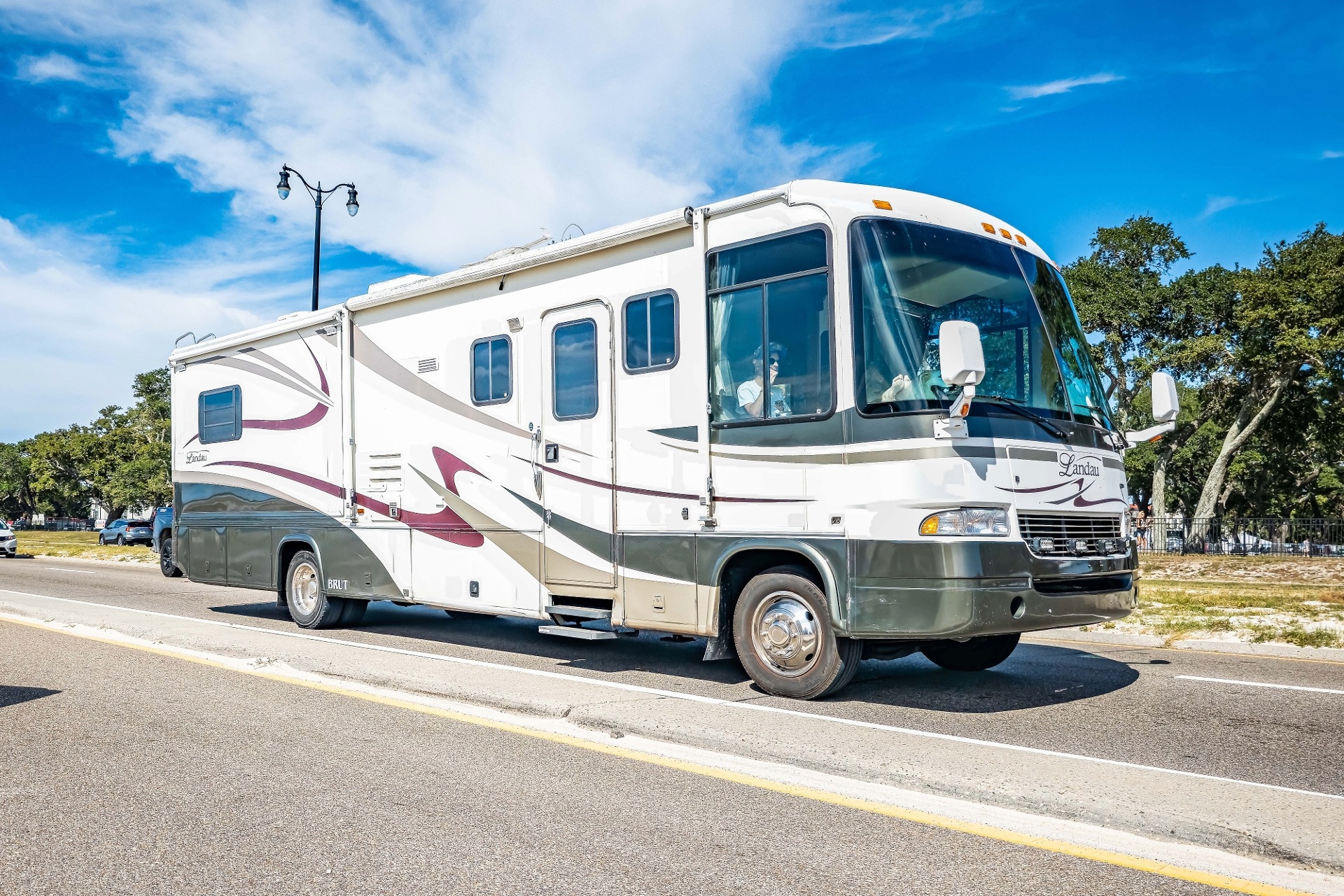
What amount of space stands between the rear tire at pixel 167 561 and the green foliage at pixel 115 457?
48.6 meters

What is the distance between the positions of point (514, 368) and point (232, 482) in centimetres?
549

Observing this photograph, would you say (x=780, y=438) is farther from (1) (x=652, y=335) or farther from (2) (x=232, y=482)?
(2) (x=232, y=482)

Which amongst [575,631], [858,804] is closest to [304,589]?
[575,631]

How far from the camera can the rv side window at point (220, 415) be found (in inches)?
524

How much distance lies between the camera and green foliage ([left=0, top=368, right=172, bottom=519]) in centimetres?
7019

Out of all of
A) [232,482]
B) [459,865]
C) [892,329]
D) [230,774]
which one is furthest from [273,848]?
[232,482]

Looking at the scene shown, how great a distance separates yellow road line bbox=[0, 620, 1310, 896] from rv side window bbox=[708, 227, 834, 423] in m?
2.59

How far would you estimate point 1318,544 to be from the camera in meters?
30.4

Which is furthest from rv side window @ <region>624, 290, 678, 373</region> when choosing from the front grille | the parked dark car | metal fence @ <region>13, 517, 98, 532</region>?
metal fence @ <region>13, 517, 98, 532</region>

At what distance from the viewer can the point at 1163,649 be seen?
10.5 metres

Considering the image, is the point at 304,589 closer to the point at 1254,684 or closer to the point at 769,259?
the point at 769,259

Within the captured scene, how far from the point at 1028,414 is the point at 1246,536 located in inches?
1139

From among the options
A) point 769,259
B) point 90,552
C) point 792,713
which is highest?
point 769,259

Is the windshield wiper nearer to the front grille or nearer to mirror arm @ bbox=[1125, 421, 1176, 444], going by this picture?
the front grille
